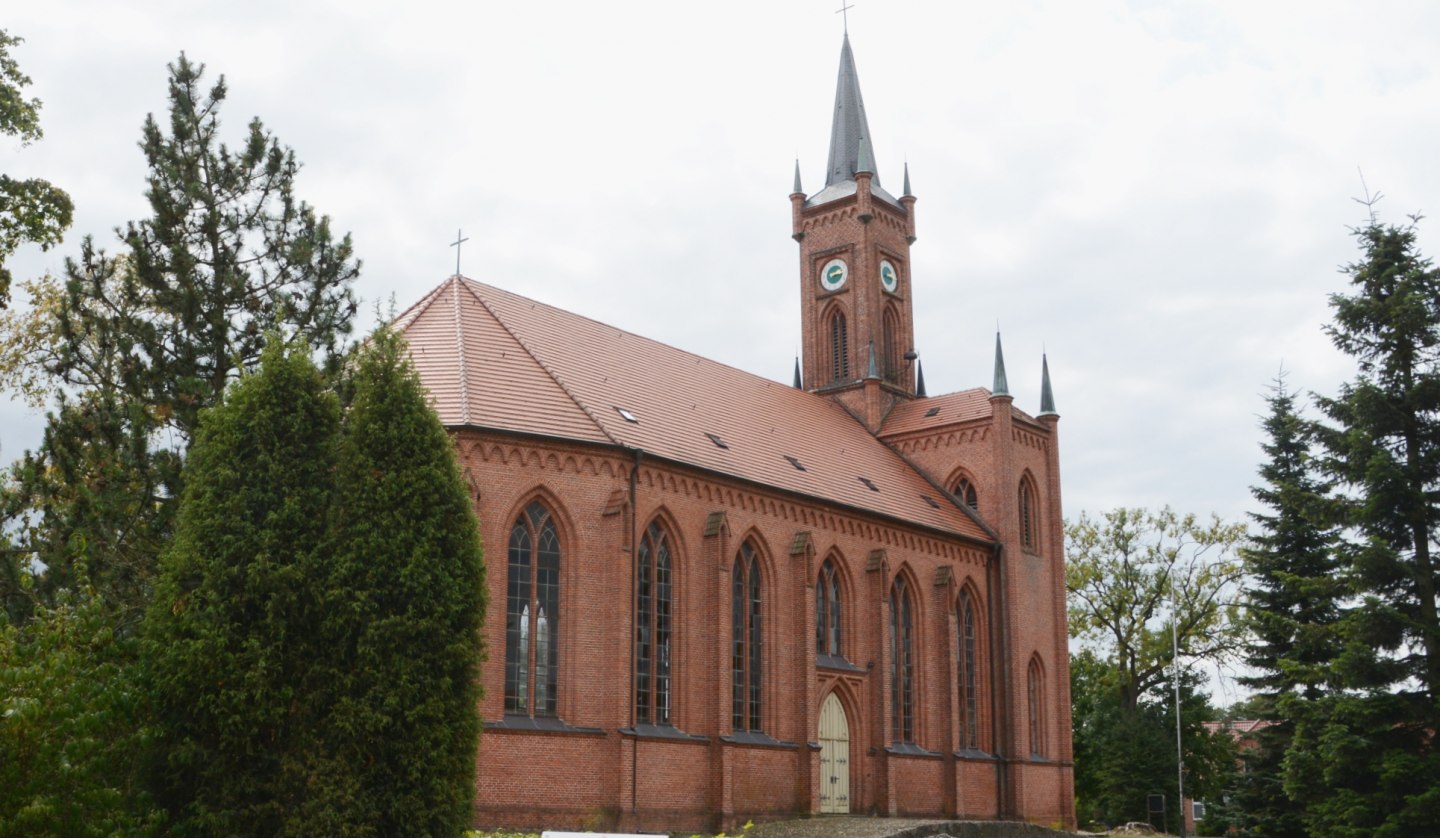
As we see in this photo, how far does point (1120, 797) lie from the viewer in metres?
48.1

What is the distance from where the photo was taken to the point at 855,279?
45.7 meters

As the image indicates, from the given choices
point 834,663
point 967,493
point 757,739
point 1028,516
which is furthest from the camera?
point 1028,516

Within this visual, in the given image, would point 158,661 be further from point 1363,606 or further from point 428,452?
point 1363,606

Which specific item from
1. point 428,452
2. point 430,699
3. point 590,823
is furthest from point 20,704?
point 590,823

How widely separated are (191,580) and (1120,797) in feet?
127

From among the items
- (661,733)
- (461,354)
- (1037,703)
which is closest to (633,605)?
(661,733)

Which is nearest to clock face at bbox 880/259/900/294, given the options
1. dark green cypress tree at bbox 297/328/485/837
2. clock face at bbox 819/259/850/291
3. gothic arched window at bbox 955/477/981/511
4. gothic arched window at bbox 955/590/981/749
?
clock face at bbox 819/259/850/291

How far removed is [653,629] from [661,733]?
2155mm

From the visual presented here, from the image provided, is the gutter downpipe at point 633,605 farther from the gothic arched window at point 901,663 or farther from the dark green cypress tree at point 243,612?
the dark green cypress tree at point 243,612

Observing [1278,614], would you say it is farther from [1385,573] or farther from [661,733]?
[661,733]

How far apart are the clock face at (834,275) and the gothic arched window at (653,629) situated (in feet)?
61.1

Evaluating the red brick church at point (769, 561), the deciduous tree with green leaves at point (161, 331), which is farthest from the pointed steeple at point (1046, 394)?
the deciduous tree with green leaves at point (161, 331)

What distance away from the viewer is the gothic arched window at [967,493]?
41719 mm

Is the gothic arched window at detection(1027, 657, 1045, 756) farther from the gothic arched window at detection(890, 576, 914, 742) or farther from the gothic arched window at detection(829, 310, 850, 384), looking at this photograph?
the gothic arched window at detection(829, 310, 850, 384)
